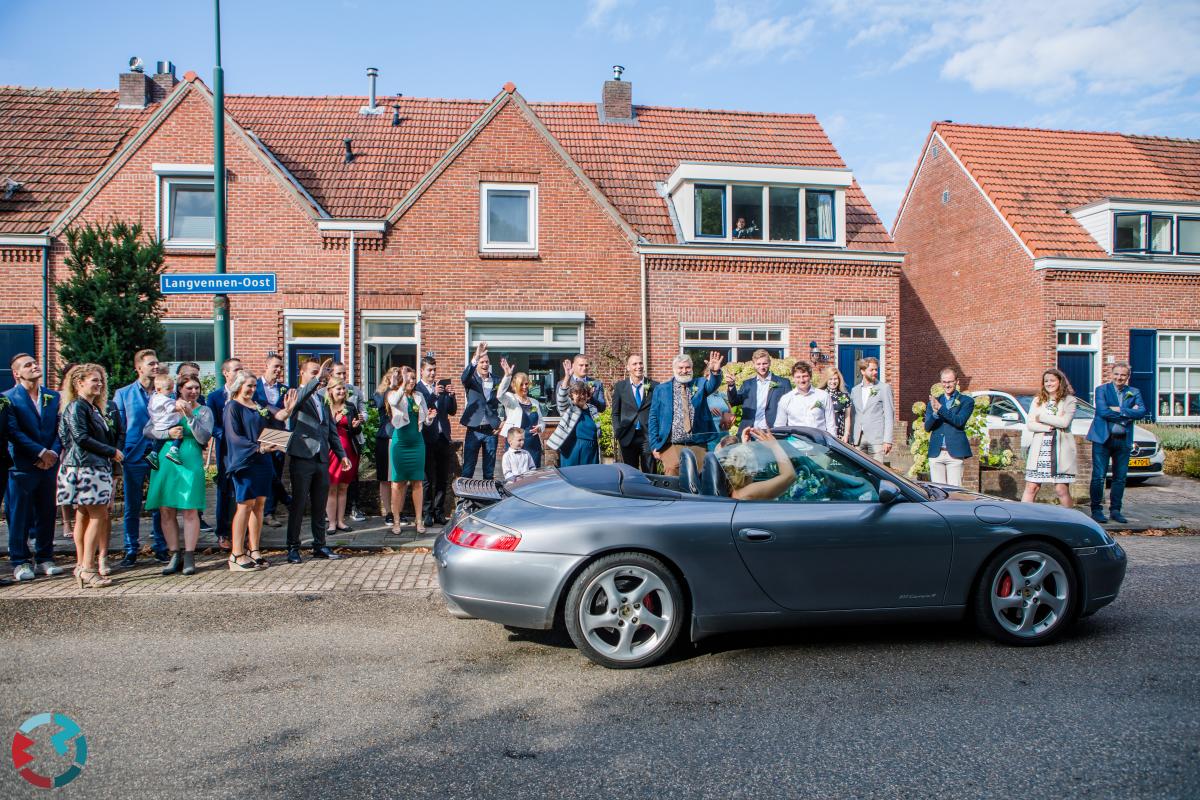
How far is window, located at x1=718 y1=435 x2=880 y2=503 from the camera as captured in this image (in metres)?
4.99

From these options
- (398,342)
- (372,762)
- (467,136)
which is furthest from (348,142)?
(372,762)

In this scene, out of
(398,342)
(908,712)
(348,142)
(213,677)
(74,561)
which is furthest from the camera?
(348,142)

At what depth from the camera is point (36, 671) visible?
4.60 m

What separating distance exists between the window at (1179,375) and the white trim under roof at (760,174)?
A: 8.97 m

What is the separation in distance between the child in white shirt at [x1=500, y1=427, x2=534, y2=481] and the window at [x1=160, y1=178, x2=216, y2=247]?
34.4 ft

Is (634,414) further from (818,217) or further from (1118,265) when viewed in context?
(1118,265)

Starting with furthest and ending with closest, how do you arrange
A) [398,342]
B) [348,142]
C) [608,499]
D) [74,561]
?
[348,142] → [398,342] → [74,561] → [608,499]

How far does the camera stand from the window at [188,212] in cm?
1642

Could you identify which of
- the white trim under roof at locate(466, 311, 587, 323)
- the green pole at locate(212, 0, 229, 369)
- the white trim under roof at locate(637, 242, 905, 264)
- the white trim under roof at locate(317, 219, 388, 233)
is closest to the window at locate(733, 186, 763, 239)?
the white trim under roof at locate(637, 242, 905, 264)

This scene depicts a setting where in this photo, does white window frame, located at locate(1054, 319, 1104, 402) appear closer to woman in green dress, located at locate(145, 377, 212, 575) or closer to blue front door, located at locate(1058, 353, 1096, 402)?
blue front door, located at locate(1058, 353, 1096, 402)

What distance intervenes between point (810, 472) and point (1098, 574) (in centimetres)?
183

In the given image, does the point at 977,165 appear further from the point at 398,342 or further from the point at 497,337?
the point at 398,342

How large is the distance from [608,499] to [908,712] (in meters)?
1.90

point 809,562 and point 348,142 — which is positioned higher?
point 348,142
